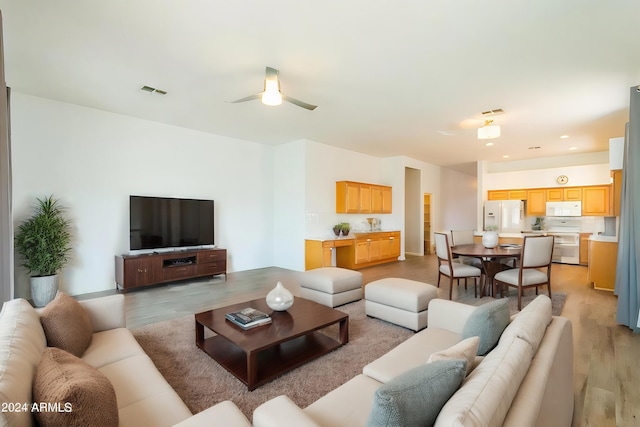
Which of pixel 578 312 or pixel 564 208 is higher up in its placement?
pixel 564 208

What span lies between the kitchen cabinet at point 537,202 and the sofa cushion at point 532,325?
7.47 meters

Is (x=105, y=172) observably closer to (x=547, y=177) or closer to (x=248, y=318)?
(x=248, y=318)

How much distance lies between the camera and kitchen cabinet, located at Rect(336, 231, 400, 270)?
6.72 m

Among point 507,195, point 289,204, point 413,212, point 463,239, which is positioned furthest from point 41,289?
point 507,195

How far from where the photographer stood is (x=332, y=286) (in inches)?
147

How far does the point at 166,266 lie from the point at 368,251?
13.9ft

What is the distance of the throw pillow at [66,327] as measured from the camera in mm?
1709

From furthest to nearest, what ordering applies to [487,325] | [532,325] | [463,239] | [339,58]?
[463,239], [339,58], [487,325], [532,325]

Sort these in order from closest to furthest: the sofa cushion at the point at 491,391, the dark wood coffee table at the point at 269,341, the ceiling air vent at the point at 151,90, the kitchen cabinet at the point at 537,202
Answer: the sofa cushion at the point at 491,391
the dark wood coffee table at the point at 269,341
the ceiling air vent at the point at 151,90
the kitchen cabinet at the point at 537,202

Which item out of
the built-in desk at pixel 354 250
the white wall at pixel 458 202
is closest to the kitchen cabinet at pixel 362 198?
the built-in desk at pixel 354 250

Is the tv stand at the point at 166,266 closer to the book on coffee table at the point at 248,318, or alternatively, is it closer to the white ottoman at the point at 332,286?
the white ottoman at the point at 332,286

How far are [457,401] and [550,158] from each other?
9.49m

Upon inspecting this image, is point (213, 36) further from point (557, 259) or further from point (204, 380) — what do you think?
point (557, 259)

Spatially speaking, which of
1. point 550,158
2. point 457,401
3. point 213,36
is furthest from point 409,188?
point 457,401
